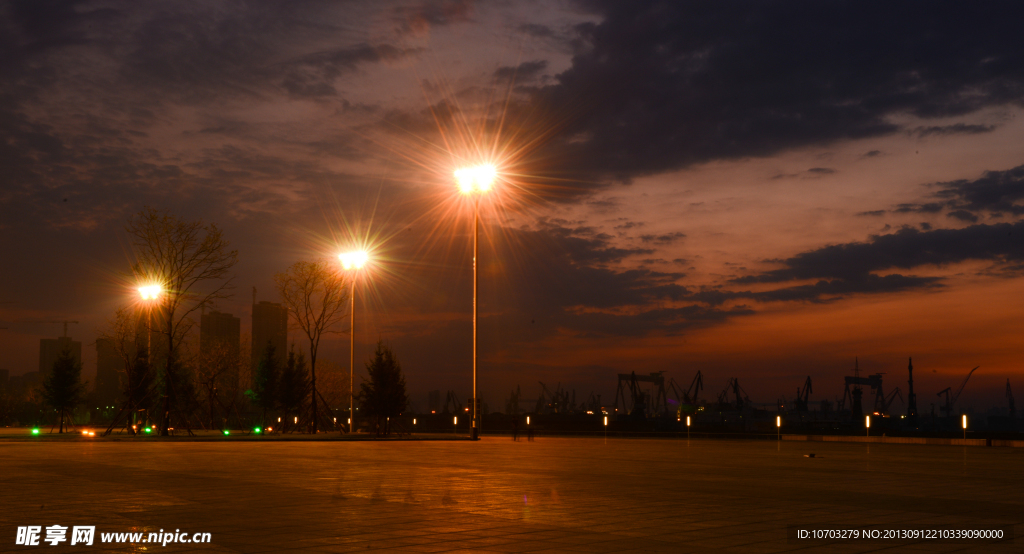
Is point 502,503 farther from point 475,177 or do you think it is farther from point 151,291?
point 151,291

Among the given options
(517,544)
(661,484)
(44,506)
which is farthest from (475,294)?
(517,544)

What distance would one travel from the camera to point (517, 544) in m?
9.95

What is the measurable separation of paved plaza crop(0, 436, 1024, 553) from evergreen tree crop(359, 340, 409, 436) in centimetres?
3334

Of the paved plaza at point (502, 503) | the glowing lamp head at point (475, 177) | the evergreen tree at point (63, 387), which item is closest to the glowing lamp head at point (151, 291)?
the glowing lamp head at point (475, 177)

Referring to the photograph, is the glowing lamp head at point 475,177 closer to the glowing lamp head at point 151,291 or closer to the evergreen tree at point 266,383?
the glowing lamp head at point 151,291

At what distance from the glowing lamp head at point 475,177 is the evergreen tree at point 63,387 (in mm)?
45201

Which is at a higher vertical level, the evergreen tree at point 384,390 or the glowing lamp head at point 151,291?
the glowing lamp head at point 151,291

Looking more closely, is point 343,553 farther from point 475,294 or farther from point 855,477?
point 475,294

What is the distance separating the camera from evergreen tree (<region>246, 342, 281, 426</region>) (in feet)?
236

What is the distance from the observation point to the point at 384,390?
5906cm

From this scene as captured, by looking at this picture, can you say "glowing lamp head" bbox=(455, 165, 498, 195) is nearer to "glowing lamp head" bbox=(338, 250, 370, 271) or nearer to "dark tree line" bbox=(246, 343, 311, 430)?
"glowing lamp head" bbox=(338, 250, 370, 271)

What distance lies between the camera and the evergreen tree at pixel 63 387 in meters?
70.8

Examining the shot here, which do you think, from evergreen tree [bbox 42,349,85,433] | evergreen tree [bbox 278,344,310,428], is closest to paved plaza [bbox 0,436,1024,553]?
evergreen tree [bbox 278,344,310,428]

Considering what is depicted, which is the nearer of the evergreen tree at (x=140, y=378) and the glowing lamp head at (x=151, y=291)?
the glowing lamp head at (x=151, y=291)
